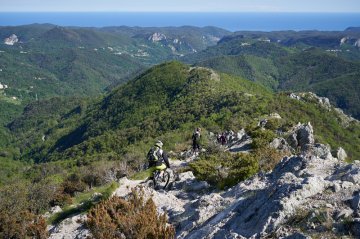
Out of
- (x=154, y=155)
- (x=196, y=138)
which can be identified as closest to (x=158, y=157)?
(x=154, y=155)

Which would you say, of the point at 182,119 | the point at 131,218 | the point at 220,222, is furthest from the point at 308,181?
the point at 182,119

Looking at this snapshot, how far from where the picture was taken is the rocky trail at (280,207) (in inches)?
493

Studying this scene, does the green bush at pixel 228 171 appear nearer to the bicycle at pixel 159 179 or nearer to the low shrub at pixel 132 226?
the bicycle at pixel 159 179

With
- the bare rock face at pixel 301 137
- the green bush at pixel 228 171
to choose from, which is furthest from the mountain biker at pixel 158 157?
the bare rock face at pixel 301 137

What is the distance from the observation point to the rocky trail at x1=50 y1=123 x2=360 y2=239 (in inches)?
493

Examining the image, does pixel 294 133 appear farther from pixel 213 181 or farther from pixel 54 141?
pixel 54 141

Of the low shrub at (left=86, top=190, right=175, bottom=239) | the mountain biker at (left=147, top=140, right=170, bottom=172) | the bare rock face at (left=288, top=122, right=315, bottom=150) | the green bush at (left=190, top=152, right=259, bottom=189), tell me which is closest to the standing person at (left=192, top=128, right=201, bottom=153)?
the green bush at (left=190, top=152, right=259, bottom=189)

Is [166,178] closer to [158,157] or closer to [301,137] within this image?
[158,157]

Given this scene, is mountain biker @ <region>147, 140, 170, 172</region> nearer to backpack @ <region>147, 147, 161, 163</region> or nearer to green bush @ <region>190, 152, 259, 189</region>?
backpack @ <region>147, 147, 161, 163</region>

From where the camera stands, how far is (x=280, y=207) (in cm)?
1380

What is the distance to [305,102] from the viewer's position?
10906 centimetres

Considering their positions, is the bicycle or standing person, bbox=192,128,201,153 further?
standing person, bbox=192,128,201,153

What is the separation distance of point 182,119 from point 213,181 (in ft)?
258

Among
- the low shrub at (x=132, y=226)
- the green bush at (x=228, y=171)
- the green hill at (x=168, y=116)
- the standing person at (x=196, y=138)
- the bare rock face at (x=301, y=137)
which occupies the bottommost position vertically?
the green hill at (x=168, y=116)
